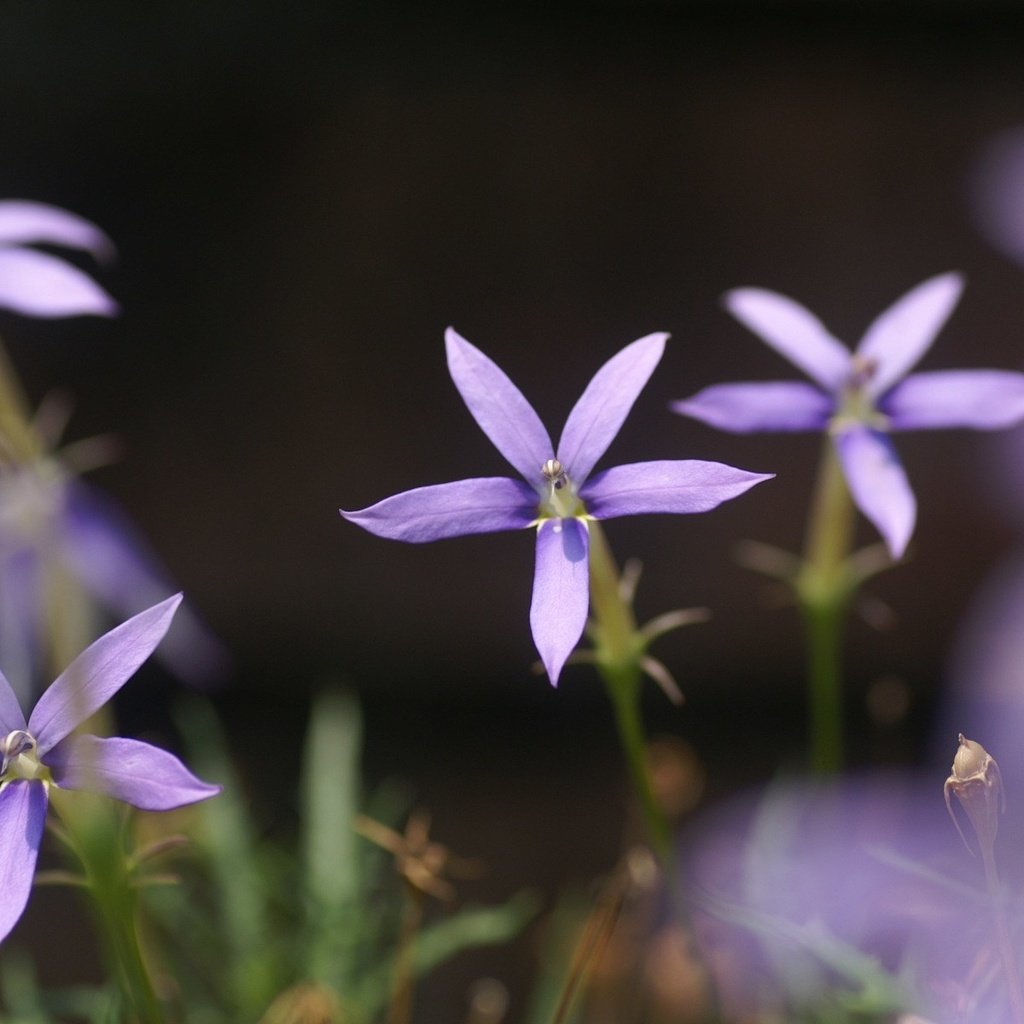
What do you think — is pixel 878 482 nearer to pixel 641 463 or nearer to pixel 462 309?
pixel 641 463

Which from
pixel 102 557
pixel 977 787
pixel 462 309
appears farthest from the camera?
pixel 462 309

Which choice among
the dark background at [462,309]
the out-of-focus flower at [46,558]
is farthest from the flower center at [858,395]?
the dark background at [462,309]

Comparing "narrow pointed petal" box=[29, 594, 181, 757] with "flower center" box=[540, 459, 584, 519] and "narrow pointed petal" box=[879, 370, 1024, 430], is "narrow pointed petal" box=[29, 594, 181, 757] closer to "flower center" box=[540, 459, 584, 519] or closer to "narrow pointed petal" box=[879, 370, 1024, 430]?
"flower center" box=[540, 459, 584, 519]

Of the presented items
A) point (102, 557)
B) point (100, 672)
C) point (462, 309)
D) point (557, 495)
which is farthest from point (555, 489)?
point (462, 309)

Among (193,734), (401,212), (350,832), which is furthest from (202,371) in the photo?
(350,832)

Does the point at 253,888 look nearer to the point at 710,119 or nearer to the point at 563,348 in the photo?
the point at 563,348
